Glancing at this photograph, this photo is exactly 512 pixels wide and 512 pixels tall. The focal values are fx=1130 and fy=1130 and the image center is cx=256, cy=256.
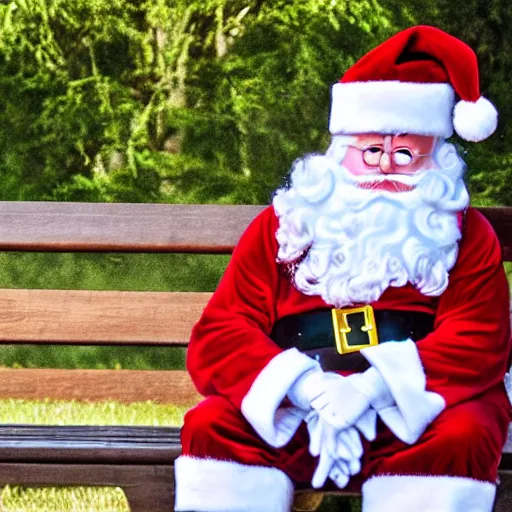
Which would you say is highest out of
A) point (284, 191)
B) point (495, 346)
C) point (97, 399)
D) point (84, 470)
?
point (284, 191)

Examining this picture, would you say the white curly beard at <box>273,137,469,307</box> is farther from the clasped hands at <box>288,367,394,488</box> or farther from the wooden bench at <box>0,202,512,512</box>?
the wooden bench at <box>0,202,512,512</box>

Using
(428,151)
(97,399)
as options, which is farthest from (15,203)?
(428,151)

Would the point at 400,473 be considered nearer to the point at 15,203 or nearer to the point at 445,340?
the point at 445,340

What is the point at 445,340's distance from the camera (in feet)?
7.15

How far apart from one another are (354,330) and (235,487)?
397mm

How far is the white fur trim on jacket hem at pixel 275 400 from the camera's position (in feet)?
6.97

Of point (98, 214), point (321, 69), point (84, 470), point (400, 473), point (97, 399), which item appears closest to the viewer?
point (400, 473)

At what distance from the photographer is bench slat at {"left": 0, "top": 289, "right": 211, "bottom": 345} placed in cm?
321

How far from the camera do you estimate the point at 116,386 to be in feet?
11.9

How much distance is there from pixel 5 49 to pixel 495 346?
2924mm

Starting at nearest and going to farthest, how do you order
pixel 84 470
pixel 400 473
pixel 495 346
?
pixel 400 473 < pixel 495 346 < pixel 84 470

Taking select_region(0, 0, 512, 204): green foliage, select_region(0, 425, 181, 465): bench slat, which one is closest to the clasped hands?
select_region(0, 425, 181, 465): bench slat

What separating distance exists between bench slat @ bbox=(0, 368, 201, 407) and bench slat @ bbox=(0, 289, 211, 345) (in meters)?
0.39

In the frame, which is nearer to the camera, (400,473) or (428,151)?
(400,473)
